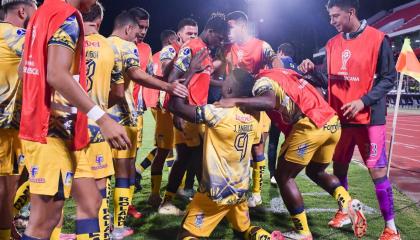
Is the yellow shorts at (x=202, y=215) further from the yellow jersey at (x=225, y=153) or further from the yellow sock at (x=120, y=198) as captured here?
the yellow sock at (x=120, y=198)

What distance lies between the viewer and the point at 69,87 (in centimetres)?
234

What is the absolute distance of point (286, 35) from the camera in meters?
54.9

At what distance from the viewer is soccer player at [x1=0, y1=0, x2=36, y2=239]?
3.57 m

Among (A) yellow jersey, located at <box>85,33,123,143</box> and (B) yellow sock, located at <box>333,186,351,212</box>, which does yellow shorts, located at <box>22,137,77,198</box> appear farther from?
(B) yellow sock, located at <box>333,186,351,212</box>

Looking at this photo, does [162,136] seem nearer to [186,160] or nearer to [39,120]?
[186,160]

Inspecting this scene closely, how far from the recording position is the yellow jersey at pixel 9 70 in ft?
11.7

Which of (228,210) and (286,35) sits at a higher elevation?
(286,35)

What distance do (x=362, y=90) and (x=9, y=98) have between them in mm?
3497

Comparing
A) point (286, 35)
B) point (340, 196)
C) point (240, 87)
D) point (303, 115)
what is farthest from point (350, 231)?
point (286, 35)

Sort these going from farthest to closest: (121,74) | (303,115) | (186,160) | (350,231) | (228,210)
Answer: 1. (186,160)
2. (350,231)
3. (303,115)
4. (121,74)
5. (228,210)

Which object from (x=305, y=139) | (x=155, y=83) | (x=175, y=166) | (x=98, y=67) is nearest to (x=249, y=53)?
(x=175, y=166)

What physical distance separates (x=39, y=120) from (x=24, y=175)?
2.06 meters

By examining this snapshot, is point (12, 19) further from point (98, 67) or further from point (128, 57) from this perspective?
point (128, 57)

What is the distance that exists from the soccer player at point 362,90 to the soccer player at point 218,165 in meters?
1.44
